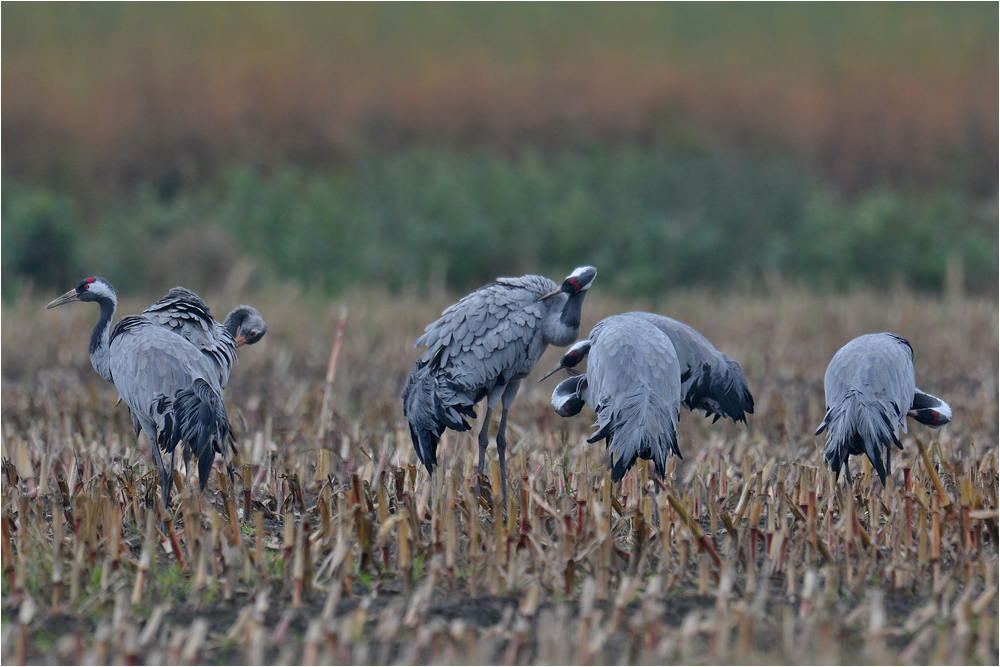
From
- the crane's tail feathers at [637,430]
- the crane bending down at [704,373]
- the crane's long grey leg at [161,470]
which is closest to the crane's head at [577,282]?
the crane bending down at [704,373]

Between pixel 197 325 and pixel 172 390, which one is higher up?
pixel 197 325

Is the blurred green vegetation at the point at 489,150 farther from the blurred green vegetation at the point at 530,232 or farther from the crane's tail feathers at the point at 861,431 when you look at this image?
the crane's tail feathers at the point at 861,431

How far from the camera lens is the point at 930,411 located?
5062 millimetres

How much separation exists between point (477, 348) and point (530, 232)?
1379cm

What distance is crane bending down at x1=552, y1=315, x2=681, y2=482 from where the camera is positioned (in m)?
4.52

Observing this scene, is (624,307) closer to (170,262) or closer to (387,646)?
(170,262)

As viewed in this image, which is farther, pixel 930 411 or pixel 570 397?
pixel 570 397

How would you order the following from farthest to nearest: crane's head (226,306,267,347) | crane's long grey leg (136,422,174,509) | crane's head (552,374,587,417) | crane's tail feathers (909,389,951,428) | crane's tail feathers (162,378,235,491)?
1. crane's head (226,306,267,347)
2. crane's head (552,374,587,417)
3. crane's tail feathers (909,389,951,428)
4. crane's long grey leg (136,422,174,509)
5. crane's tail feathers (162,378,235,491)

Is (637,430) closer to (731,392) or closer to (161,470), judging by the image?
(731,392)

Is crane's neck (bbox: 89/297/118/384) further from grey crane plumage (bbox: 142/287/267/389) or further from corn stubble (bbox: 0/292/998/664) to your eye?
corn stubble (bbox: 0/292/998/664)

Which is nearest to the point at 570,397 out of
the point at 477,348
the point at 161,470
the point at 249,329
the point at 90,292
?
the point at 477,348

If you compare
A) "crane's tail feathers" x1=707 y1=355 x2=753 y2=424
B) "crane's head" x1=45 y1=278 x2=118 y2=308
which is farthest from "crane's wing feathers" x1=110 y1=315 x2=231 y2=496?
"crane's tail feathers" x1=707 y1=355 x2=753 y2=424

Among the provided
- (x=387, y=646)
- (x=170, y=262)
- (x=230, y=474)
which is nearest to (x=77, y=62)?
(x=170, y=262)

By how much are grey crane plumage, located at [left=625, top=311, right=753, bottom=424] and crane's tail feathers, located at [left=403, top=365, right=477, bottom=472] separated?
943mm
